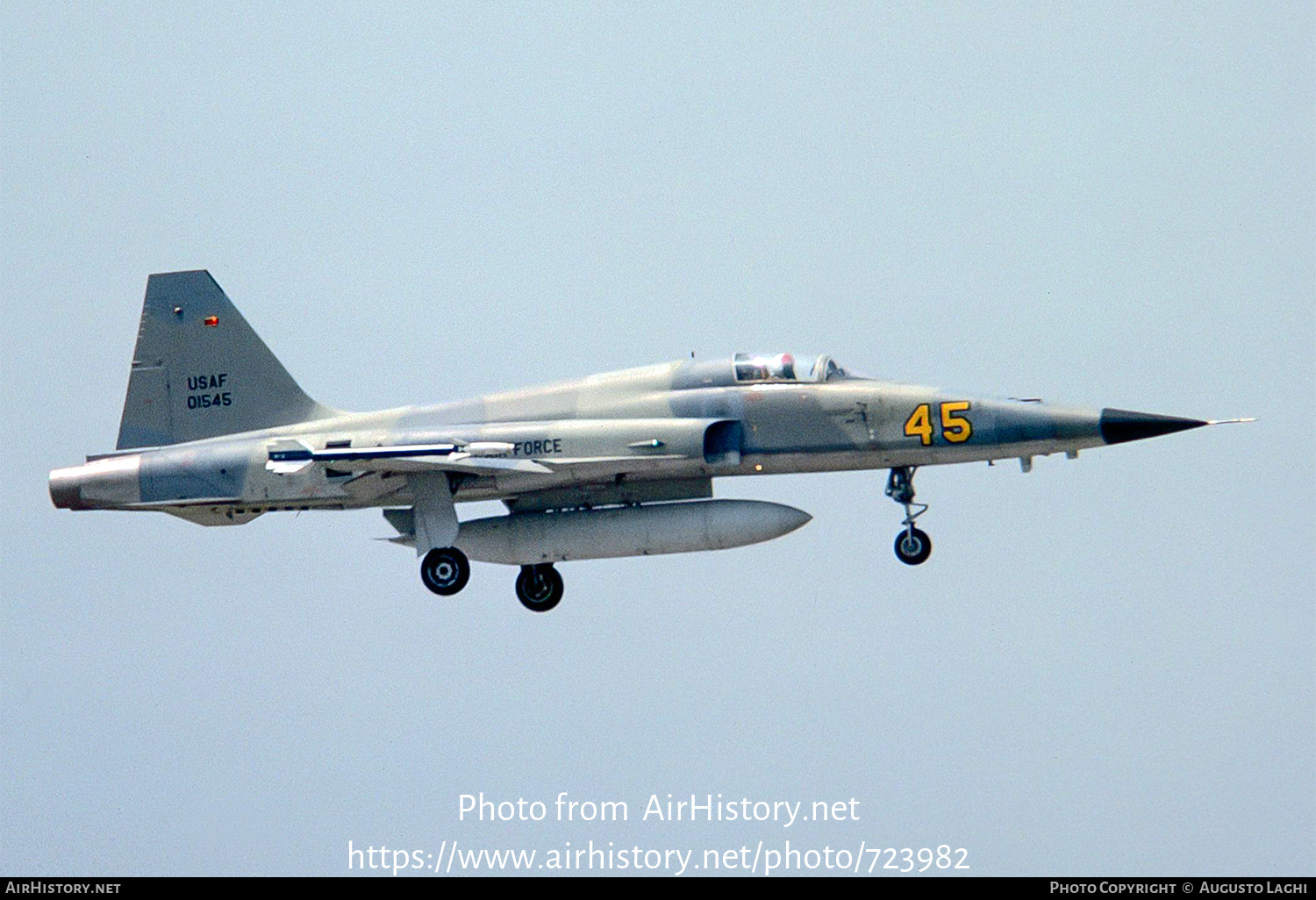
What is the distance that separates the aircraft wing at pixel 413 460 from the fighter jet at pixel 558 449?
0.03m

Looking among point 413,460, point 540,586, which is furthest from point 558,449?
point 540,586

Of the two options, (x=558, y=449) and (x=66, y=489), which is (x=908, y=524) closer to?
(x=558, y=449)

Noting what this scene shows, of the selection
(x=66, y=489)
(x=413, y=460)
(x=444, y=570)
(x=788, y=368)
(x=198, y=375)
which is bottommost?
(x=444, y=570)

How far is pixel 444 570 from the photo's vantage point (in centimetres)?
2281

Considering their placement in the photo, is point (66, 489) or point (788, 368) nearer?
point (788, 368)

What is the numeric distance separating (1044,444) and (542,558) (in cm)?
614

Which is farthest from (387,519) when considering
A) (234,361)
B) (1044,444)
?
(1044,444)

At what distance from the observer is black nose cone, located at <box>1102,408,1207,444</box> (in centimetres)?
2117

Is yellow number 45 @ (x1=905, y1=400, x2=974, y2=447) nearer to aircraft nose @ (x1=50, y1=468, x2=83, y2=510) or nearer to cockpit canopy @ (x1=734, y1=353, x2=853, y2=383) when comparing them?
cockpit canopy @ (x1=734, y1=353, x2=853, y2=383)

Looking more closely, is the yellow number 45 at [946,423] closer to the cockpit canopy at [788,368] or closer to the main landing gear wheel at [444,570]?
the cockpit canopy at [788,368]

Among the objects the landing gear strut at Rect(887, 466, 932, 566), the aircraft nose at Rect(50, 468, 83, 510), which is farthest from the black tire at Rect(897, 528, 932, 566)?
the aircraft nose at Rect(50, 468, 83, 510)

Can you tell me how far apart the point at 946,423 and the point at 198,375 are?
9674 mm

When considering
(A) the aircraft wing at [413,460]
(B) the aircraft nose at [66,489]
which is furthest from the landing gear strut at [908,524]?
(B) the aircraft nose at [66,489]
